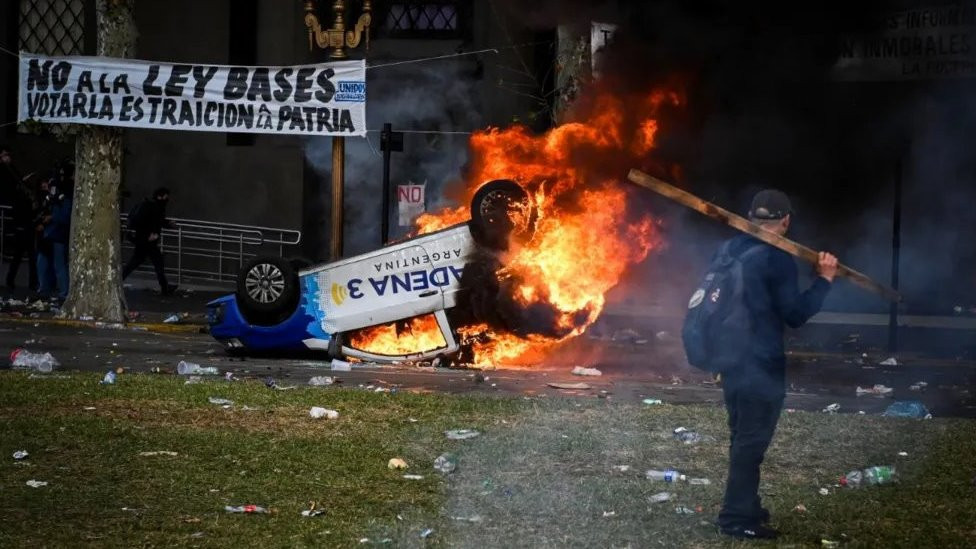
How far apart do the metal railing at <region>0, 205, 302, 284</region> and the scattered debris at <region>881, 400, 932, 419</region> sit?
12926 mm

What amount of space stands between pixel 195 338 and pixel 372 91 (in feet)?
22.5

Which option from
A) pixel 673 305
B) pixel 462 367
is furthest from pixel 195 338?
pixel 673 305

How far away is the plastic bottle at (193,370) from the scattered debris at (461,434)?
367 cm

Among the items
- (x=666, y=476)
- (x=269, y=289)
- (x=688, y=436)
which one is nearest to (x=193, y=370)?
(x=269, y=289)

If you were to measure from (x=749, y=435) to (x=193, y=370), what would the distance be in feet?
22.5

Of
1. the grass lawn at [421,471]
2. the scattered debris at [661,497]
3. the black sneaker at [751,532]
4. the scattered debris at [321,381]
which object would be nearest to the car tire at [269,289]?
the scattered debris at [321,381]

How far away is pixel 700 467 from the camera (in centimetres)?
831

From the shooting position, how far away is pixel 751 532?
6.64m

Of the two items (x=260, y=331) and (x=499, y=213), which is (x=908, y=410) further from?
(x=260, y=331)

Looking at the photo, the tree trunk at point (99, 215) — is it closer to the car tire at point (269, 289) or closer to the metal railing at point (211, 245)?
the car tire at point (269, 289)

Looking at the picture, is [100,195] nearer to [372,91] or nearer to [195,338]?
[195,338]

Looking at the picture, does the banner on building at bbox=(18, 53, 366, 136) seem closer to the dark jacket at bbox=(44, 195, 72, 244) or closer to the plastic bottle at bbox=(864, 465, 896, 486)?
the dark jacket at bbox=(44, 195, 72, 244)

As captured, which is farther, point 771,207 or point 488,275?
point 488,275

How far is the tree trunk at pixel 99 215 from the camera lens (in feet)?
54.3
